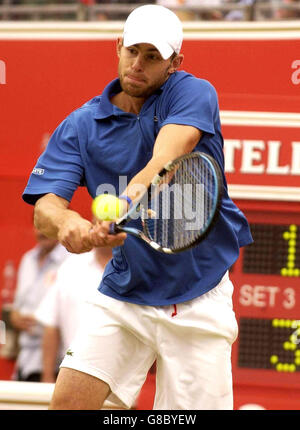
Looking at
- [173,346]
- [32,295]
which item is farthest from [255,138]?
[173,346]

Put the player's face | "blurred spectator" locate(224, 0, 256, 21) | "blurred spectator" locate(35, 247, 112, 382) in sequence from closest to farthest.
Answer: the player's face < "blurred spectator" locate(35, 247, 112, 382) < "blurred spectator" locate(224, 0, 256, 21)

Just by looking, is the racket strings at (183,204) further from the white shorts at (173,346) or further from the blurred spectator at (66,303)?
the blurred spectator at (66,303)

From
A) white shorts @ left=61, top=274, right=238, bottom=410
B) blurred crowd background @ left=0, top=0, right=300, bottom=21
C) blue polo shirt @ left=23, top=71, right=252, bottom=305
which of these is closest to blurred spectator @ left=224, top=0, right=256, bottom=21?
blurred crowd background @ left=0, top=0, right=300, bottom=21

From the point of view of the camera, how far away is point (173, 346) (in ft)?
12.7

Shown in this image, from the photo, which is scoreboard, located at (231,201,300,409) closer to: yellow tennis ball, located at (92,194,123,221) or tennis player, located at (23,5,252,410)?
tennis player, located at (23,5,252,410)

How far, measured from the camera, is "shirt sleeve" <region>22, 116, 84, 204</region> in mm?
3848

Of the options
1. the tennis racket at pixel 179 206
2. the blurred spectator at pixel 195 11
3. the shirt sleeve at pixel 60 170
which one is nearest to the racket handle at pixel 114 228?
the tennis racket at pixel 179 206

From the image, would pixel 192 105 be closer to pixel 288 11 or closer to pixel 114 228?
pixel 114 228

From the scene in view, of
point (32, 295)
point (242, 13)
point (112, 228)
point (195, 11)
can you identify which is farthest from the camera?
point (195, 11)

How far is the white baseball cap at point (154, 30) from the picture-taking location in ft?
12.1

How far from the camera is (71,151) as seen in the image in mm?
3896

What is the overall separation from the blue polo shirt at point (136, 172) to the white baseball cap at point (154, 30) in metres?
0.15

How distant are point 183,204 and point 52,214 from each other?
50cm
